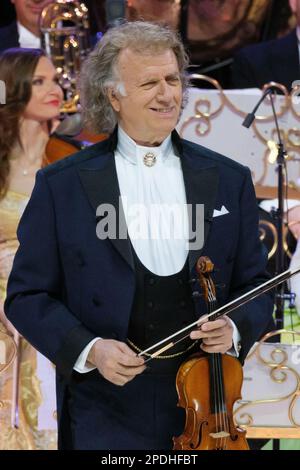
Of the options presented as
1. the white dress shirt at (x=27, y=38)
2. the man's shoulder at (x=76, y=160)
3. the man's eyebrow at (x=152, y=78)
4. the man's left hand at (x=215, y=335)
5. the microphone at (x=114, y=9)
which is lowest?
the man's left hand at (x=215, y=335)

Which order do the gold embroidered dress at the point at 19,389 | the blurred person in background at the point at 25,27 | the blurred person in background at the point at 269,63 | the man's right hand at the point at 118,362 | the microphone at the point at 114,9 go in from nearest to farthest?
the man's right hand at the point at 118,362 < the microphone at the point at 114,9 < the gold embroidered dress at the point at 19,389 < the blurred person in background at the point at 269,63 < the blurred person in background at the point at 25,27

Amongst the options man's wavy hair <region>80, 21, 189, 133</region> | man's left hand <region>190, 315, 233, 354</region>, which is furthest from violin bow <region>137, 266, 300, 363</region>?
man's wavy hair <region>80, 21, 189, 133</region>

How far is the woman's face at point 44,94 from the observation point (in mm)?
4172

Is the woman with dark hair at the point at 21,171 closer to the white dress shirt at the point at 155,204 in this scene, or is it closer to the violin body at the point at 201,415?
the white dress shirt at the point at 155,204

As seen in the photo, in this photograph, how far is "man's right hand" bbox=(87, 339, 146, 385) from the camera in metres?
2.70

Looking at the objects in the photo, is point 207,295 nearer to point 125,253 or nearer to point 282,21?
point 125,253

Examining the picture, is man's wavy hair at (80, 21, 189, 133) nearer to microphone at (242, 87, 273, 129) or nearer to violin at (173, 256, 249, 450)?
violin at (173, 256, 249, 450)

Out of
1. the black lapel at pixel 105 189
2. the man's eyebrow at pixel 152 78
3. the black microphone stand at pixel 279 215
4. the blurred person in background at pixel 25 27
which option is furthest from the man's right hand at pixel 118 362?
the blurred person in background at pixel 25 27

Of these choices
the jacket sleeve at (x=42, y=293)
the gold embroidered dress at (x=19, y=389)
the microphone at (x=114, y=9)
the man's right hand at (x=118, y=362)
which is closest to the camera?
the man's right hand at (x=118, y=362)

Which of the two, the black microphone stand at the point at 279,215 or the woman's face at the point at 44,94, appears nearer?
the black microphone stand at the point at 279,215

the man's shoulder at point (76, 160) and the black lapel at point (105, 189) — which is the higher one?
the man's shoulder at point (76, 160)

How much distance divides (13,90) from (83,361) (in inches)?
65.9

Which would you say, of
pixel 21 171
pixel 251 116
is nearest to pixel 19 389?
pixel 21 171

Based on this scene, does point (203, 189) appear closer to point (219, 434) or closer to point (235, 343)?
point (235, 343)
